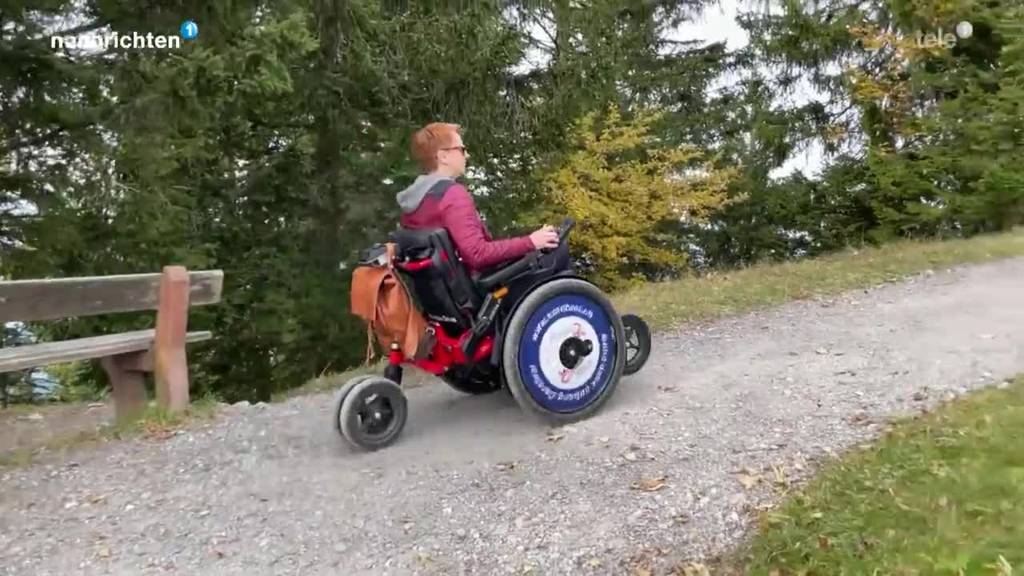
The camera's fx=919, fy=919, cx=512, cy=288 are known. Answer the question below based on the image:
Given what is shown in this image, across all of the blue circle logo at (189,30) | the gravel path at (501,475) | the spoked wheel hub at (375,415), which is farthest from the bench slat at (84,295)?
the blue circle logo at (189,30)

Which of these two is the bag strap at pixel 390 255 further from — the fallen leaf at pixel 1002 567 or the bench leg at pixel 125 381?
the fallen leaf at pixel 1002 567

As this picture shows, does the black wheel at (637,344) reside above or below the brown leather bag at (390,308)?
below

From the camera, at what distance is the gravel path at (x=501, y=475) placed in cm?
363

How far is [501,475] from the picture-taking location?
4.23m

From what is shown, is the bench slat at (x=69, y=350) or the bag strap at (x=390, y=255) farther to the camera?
the bench slat at (x=69, y=350)

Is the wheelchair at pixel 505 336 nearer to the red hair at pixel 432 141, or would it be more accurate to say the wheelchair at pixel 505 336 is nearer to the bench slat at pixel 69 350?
the red hair at pixel 432 141

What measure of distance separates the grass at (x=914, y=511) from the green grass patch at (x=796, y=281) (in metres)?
3.27

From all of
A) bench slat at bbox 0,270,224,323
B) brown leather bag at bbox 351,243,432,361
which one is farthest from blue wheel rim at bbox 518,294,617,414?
bench slat at bbox 0,270,224,323

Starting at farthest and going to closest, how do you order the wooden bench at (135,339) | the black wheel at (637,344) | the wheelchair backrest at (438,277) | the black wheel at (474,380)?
the wooden bench at (135,339) < the black wheel at (637,344) < the black wheel at (474,380) < the wheelchair backrest at (438,277)

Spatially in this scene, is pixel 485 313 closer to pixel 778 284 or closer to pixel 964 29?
pixel 778 284

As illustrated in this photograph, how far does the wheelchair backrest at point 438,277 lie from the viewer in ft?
14.6

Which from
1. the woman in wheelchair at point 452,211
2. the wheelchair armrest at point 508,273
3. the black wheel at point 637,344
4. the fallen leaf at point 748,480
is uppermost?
the woman in wheelchair at point 452,211

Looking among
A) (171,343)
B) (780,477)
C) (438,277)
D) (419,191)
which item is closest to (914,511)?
(780,477)

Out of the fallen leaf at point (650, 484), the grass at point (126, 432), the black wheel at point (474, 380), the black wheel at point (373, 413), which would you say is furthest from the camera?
the grass at point (126, 432)
